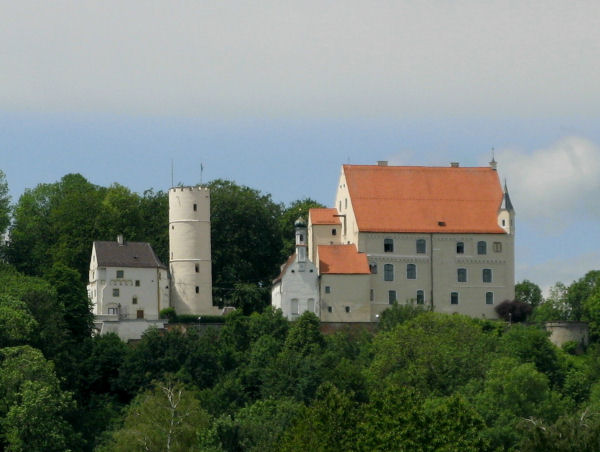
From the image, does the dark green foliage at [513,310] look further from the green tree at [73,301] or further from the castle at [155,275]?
the green tree at [73,301]

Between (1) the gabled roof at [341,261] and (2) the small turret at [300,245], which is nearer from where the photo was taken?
(2) the small turret at [300,245]

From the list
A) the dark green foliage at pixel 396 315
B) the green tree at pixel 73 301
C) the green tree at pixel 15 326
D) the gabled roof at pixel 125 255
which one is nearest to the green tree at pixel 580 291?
the dark green foliage at pixel 396 315

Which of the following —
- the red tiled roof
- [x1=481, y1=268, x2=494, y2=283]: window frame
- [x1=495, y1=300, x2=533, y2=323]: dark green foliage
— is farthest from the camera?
the red tiled roof

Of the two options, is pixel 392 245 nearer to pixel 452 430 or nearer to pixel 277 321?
pixel 277 321

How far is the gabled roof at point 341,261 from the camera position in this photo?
313ft

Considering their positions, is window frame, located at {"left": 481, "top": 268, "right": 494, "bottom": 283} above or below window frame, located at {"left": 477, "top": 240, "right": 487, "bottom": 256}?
below

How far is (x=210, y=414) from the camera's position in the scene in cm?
7769

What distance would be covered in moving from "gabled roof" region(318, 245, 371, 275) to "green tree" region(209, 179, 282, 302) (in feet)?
29.7

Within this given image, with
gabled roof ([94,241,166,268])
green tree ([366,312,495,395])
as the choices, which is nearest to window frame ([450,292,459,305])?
green tree ([366,312,495,395])

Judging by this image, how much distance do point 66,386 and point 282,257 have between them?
89.2 ft

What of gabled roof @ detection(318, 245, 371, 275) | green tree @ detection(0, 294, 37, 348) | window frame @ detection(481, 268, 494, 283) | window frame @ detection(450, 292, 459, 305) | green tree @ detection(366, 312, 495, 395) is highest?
gabled roof @ detection(318, 245, 371, 275)

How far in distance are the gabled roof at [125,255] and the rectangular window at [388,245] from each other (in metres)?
12.0

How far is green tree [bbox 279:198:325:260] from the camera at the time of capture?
107 meters

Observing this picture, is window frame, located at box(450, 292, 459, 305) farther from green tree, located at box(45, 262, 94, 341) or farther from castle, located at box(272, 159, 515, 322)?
green tree, located at box(45, 262, 94, 341)
